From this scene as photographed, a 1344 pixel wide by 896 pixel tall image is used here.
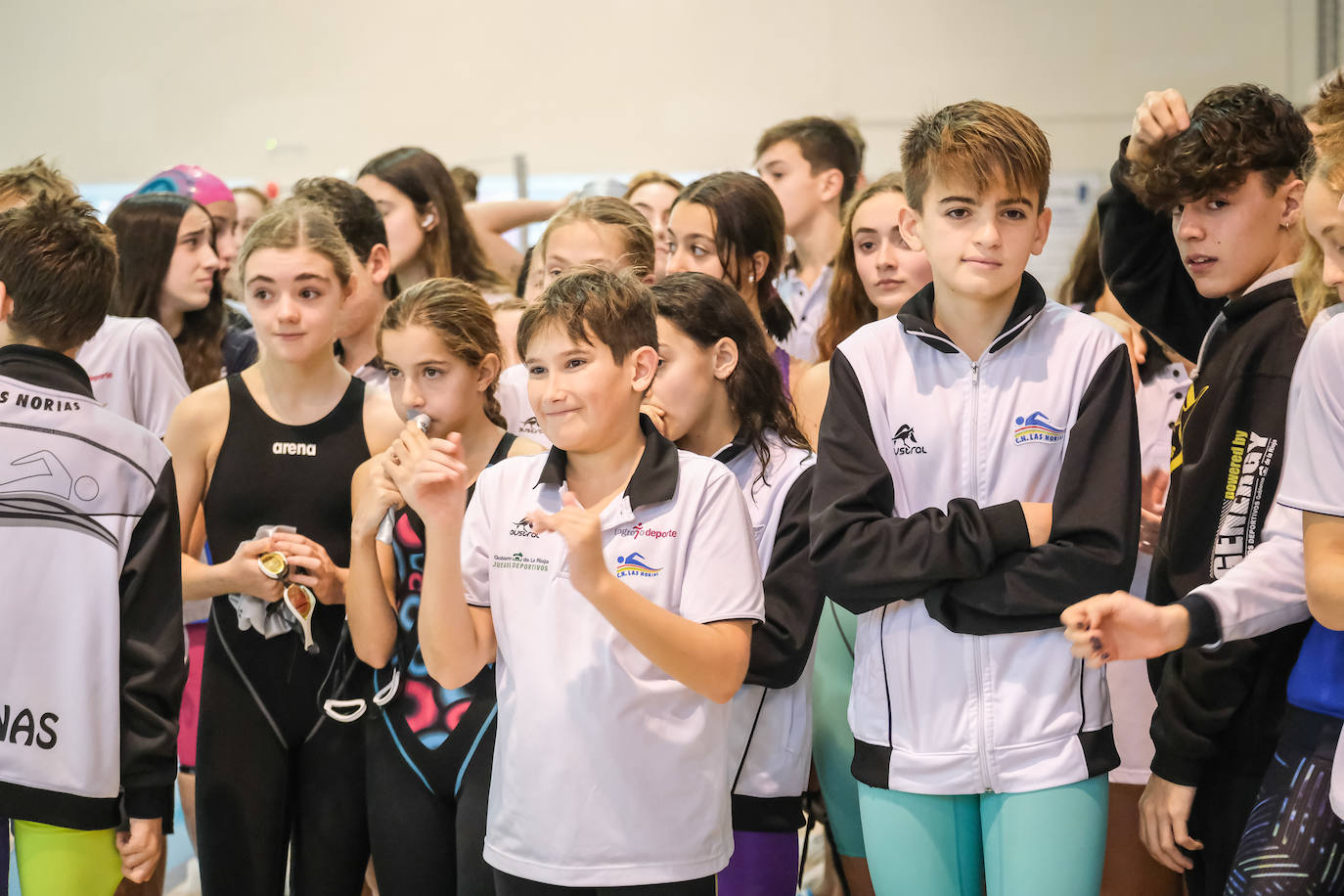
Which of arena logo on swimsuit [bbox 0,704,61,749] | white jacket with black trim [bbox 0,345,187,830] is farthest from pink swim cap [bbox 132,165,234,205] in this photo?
arena logo on swimsuit [bbox 0,704,61,749]

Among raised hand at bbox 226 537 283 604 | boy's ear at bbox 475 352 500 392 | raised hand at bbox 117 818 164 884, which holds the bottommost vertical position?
raised hand at bbox 117 818 164 884

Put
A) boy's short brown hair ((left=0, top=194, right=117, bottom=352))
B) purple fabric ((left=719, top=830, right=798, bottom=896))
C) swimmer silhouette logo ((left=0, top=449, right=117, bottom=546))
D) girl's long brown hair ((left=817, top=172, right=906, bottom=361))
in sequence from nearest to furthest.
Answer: swimmer silhouette logo ((left=0, top=449, right=117, bottom=546)) < boy's short brown hair ((left=0, top=194, right=117, bottom=352)) < purple fabric ((left=719, top=830, right=798, bottom=896)) < girl's long brown hair ((left=817, top=172, right=906, bottom=361))

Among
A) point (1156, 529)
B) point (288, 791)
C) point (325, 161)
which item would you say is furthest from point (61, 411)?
point (325, 161)

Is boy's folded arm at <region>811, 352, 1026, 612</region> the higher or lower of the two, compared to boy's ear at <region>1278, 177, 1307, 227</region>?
lower

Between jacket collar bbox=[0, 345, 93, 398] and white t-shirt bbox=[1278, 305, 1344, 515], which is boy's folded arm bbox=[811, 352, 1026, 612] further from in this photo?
jacket collar bbox=[0, 345, 93, 398]

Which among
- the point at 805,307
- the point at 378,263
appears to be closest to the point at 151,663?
the point at 378,263

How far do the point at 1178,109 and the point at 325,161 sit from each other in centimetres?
730

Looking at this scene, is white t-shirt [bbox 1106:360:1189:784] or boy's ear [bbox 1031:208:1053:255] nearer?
boy's ear [bbox 1031:208:1053:255]

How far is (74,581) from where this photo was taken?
6.54 feet

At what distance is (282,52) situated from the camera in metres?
8.50

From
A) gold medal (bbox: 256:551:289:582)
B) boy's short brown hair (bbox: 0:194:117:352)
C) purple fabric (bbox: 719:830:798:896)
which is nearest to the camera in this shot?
boy's short brown hair (bbox: 0:194:117:352)

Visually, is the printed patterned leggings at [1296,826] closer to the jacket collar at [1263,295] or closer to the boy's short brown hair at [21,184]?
the jacket collar at [1263,295]

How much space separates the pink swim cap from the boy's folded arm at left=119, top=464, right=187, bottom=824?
2.61m

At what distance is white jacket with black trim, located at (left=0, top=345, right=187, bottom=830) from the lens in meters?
1.96
